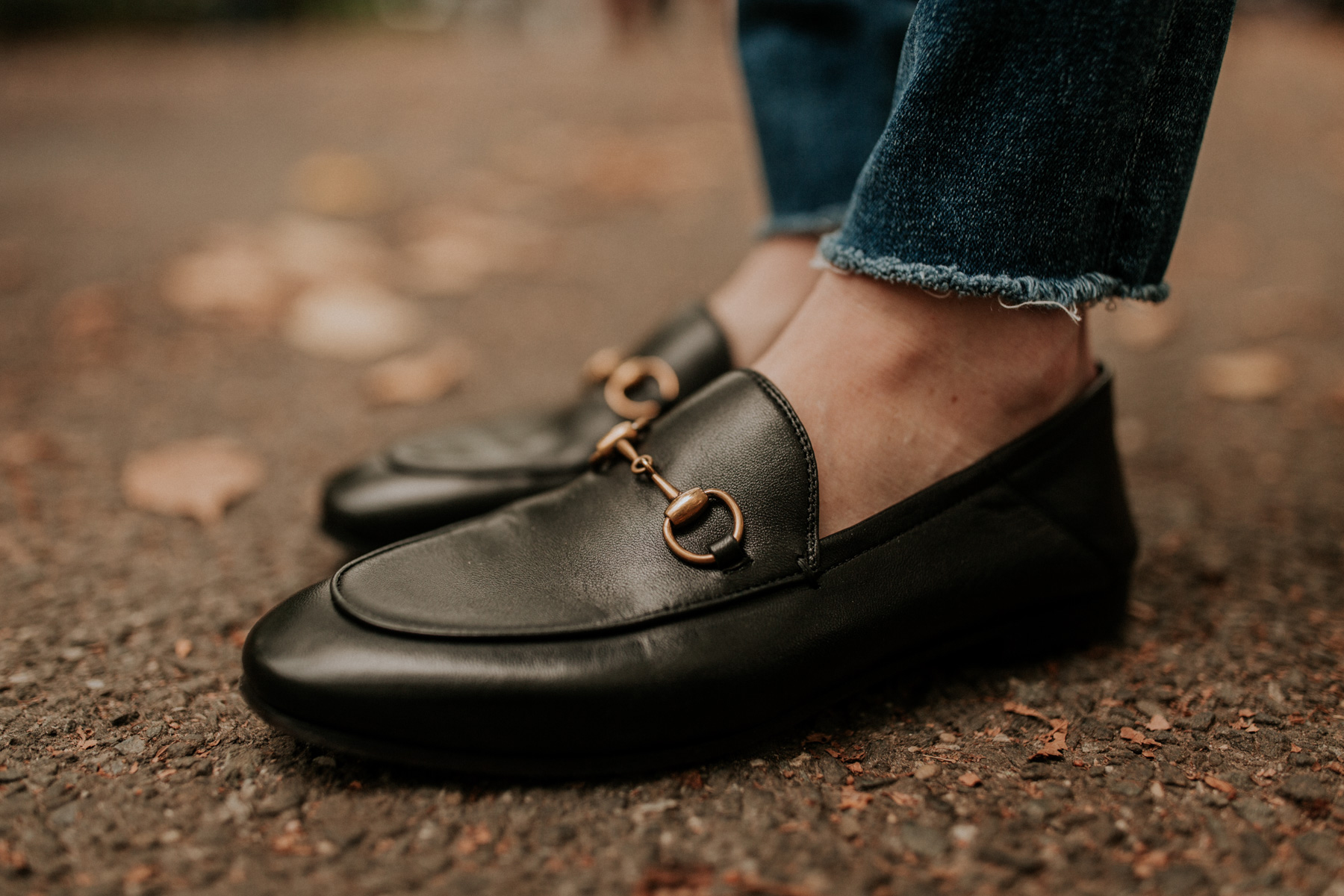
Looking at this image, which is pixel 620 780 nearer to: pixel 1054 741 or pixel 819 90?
pixel 1054 741

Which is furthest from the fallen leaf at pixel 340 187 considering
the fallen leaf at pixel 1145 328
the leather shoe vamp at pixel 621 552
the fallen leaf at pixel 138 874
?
the fallen leaf at pixel 138 874

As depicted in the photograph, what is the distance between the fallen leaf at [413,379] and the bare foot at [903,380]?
801mm

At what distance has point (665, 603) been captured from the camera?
1.94 feet

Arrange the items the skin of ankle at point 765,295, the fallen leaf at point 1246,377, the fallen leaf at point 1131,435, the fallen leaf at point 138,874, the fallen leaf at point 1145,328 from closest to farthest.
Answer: the fallen leaf at point 138,874 → the skin of ankle at point 765,295 → the fallen leaf at point 1131,435 → the fallen leaf at point 1246,377 → the fallen leaf at point 1145,328

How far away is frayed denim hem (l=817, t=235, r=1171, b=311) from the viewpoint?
0.60 m

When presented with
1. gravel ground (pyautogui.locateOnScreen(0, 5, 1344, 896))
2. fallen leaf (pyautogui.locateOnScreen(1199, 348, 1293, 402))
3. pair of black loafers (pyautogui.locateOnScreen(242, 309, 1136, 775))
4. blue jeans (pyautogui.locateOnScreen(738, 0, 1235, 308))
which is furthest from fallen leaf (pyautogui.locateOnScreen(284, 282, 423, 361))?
fallen leaf (pyautogui.locateOnScreen(1199, 348, 1293, 402))

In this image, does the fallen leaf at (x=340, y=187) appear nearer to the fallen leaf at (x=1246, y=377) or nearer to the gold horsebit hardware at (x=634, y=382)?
the gold horsebit hardware at (x=634, y=382)

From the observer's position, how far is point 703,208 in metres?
2.41

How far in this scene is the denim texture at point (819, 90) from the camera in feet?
3.19

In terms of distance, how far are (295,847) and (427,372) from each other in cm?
91

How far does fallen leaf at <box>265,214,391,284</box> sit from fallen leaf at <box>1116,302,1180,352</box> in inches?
56.3

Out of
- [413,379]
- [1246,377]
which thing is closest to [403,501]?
[413,379]

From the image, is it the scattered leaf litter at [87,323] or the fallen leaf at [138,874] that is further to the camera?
the scattered leaf litter at [87,323]

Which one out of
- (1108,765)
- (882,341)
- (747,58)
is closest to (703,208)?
(747,58)
